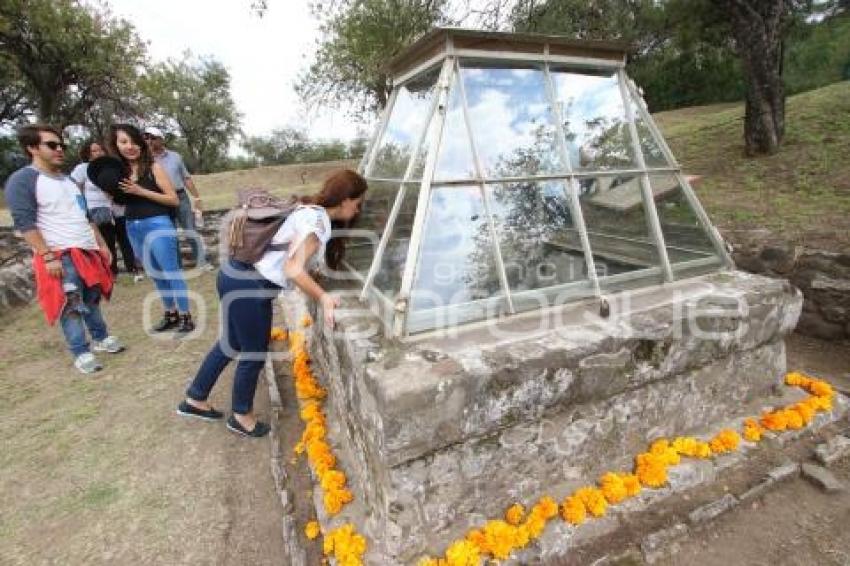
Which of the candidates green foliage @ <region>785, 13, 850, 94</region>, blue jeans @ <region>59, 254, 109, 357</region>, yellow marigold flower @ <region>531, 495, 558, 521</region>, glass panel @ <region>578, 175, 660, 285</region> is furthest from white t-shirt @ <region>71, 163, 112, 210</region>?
green foliage @ <region>785, 13, 850, 94</region>

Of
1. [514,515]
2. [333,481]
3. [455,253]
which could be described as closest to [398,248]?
[455,253]

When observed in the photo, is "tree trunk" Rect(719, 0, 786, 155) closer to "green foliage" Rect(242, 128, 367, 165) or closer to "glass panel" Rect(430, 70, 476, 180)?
"glass panel" Rect(430, 70, 476, 180)

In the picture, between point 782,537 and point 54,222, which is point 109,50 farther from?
point 782,537

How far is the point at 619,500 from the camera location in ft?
7.02

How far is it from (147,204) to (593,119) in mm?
3361

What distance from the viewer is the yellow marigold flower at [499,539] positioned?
74.4 inches

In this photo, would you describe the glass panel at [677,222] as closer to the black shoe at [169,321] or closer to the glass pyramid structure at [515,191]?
the glass pyramid structure at [515,191]

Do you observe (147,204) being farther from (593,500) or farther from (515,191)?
(593,500)

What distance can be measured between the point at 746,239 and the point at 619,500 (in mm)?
3123

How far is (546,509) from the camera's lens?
2012 mm

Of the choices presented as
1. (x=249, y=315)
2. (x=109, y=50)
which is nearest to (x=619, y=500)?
(x=249, y=315)

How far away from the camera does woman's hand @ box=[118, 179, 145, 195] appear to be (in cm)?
355

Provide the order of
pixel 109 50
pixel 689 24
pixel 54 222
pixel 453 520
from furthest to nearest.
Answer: pixel 109 50 → pixel 689 24 → pixel 54 222 → pixel 453 520

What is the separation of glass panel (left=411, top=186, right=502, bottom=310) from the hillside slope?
10.5 feet
